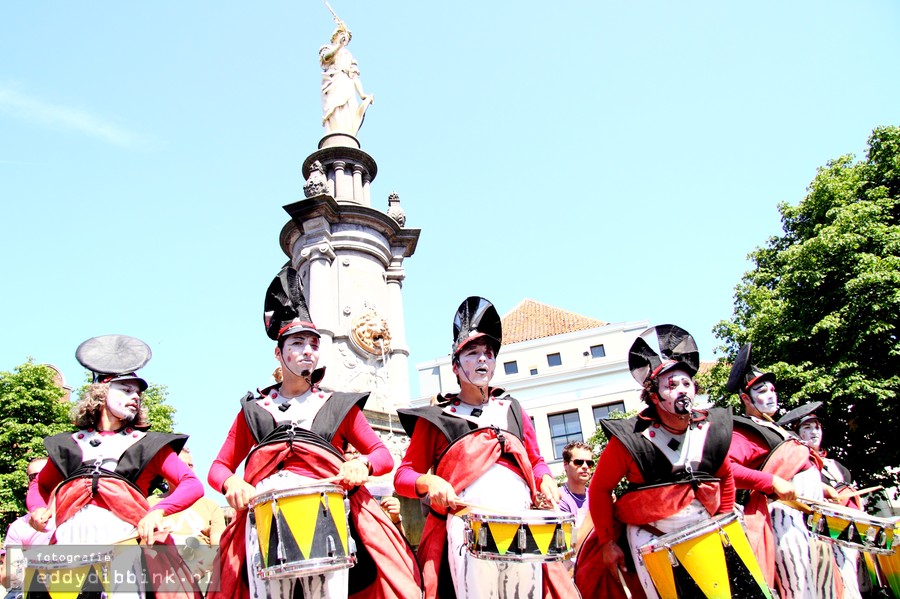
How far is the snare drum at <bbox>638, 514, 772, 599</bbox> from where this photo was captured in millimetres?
3354

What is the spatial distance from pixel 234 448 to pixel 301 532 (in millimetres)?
1095

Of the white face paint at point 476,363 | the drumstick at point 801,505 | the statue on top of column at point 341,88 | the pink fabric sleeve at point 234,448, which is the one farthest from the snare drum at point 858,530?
the statue on top of column at point 341,88

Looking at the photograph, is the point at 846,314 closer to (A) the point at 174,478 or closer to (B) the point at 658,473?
(B) the point at 658,473

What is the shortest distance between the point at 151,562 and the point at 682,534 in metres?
2.90

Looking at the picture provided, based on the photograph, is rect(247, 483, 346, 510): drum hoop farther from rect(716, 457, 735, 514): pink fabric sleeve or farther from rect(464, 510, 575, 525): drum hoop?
rect(716, 457, 735, 514): pink fabric sleeve

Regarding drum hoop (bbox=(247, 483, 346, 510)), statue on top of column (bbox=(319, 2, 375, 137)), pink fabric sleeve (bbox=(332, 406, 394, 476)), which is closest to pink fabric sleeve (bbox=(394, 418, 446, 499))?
pink fabric sleeve (bbox=(332, 406, 394, 476))

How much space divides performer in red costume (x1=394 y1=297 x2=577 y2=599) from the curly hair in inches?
74.8

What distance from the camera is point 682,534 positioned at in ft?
11.3

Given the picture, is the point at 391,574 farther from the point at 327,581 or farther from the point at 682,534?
the point at 682,534

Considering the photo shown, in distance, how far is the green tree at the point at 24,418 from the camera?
70.7 feet

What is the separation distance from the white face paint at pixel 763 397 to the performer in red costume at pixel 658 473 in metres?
1.85

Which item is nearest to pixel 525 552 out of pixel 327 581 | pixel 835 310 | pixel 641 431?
pixel 327 581

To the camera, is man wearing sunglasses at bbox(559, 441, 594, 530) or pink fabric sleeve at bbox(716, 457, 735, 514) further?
man wearing sunglasses at bbox(559, 441, 594, 530)

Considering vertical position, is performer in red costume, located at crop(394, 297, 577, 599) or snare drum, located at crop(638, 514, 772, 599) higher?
performer in red costume, located at crop(394, 297, 577, 599)
